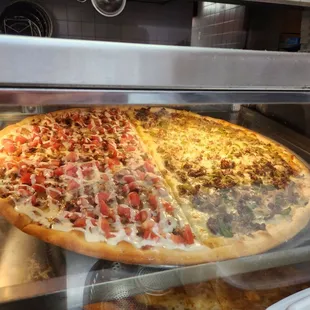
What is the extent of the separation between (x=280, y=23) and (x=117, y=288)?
123 centimetres

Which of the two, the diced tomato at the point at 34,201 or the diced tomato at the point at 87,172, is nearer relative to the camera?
the diced tomato at the point at 34,201

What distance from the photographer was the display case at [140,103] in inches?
25.6

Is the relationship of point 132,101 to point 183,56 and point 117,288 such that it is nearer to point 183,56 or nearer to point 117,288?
point 183,56

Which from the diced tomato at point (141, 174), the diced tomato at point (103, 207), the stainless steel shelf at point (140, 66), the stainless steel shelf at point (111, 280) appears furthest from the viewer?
the diced tomato at point (141, 174)

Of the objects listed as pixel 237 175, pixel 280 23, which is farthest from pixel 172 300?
pixel 280 23

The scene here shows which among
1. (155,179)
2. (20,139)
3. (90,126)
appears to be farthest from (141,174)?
(20,139)

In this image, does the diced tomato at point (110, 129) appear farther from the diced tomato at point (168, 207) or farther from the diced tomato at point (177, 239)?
the diced tomato at point (177, 239)

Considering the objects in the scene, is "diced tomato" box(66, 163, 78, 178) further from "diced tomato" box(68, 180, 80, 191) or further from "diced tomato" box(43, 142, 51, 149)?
"diced tomato" box(43, 142, 51, 149)

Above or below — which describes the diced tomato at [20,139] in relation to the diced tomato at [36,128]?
below

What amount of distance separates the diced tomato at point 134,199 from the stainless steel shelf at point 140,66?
55 centimetres

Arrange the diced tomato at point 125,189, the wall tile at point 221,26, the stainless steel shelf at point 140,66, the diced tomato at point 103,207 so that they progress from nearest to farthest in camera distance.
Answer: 1. the stainless steel shelf at point 140,66
2. the diced tomato at point 103,207
3. the diced tomato at point 125,189
4. the wall tile at point 221,26

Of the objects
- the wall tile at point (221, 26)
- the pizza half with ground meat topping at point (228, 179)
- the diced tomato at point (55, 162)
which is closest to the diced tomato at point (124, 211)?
the pizza half with ground meat topping at point (228, 179)

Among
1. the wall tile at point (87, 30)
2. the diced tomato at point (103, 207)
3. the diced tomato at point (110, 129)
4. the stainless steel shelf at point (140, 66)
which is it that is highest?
the wall tile at point (87, 30)

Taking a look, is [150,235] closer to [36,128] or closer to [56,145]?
[56,145]
